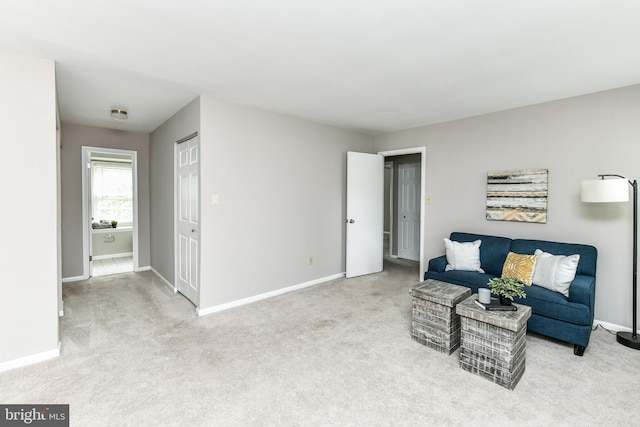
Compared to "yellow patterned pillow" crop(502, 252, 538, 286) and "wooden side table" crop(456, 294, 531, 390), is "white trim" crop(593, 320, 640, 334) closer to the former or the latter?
"yellow patterned pillow" crop(502, 252, 538, 286)

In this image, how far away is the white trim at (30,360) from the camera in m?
2.25

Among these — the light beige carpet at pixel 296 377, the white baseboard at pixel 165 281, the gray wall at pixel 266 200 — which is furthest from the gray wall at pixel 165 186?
the light beige carpet at pixel 296 377

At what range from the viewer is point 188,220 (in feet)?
12.2

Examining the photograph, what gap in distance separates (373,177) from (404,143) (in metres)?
0.71

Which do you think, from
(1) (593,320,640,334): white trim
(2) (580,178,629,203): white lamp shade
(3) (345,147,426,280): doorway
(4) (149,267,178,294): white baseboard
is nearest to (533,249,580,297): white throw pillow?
(2) (580,178,629,203): white lamp shade

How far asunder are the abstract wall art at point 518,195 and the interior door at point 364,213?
170cm

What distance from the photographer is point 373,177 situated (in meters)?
4.99

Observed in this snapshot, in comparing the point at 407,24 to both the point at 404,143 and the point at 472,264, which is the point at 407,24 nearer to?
the point at 472,264

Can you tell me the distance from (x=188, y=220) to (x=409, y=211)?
14.3ft

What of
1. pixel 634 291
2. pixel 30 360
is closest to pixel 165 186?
pixel 30 360

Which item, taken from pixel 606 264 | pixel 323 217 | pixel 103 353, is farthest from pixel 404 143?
pixel 103 353

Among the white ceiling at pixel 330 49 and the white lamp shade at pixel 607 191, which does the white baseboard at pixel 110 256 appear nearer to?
the white ceiling at pixel 330 49

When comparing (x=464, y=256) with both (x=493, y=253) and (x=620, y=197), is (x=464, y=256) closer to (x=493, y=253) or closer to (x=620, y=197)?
(x=493, y=253)

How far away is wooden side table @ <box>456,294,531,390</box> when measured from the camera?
2085 mm
